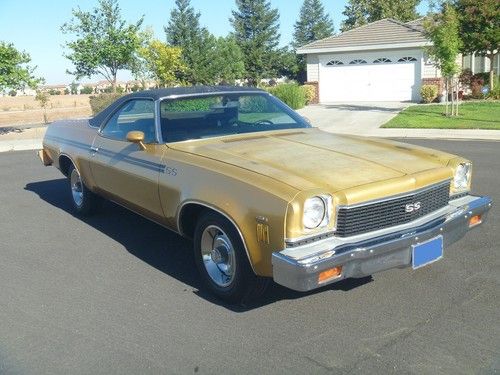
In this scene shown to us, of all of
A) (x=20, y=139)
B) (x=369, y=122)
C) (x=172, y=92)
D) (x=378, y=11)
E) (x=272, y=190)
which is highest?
(x=378, y=11)

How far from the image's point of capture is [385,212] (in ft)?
11.7

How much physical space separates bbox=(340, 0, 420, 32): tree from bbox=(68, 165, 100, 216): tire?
42952 millimetres

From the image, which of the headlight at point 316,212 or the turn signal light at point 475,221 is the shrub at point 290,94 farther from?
the headlight at point 316,212

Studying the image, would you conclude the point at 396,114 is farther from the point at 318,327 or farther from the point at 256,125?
the point at 318,327

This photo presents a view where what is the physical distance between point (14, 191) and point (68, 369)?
6136mm

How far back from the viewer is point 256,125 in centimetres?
505

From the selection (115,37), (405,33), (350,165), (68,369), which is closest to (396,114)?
(405,33)

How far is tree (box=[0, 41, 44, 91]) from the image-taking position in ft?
54.4

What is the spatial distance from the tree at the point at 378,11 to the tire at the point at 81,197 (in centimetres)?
4295

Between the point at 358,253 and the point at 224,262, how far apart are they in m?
1.10

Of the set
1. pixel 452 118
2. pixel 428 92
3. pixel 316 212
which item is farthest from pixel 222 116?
pixel 428 92

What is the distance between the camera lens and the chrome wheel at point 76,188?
6500 millimetres

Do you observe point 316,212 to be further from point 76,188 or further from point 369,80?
point 369,80

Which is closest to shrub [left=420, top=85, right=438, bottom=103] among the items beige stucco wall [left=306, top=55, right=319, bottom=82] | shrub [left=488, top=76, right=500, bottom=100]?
shrub [left=488, top=76, right=500, bottom=100]
